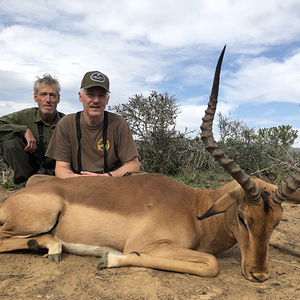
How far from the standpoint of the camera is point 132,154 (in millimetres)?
6008

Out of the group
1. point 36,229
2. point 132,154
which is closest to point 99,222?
point 36,229

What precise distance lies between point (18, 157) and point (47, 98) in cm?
157

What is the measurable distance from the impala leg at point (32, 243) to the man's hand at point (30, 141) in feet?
10.2

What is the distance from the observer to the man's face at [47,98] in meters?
7.26

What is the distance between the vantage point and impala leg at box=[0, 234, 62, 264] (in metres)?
4.12

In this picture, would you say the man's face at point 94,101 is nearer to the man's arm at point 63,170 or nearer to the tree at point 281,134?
the man's arm at point 63,170

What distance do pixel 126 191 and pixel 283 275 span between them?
91.5 inches

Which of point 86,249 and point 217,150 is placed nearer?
point 217,150

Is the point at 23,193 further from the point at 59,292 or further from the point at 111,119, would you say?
the point at 111,119

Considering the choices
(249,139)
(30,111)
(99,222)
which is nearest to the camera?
(99,222)

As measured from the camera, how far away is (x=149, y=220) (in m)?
4.03

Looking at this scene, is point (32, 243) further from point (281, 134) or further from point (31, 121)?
point (281, 134)

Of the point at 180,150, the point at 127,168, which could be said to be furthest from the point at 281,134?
the point at 127,168

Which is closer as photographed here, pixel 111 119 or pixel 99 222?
pixel 99 222
